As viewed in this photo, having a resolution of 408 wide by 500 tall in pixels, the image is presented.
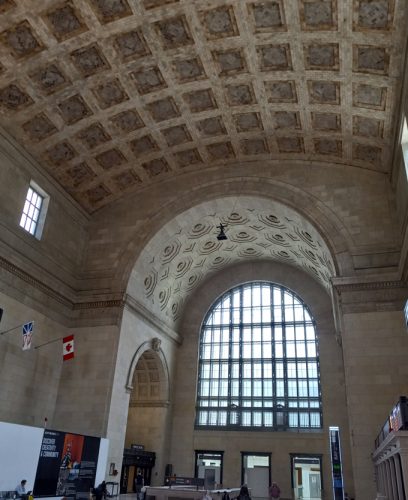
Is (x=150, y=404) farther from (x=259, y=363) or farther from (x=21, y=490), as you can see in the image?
(x=21, y=490)

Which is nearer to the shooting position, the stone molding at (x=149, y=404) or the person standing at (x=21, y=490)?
the person standing at (x=21, y=490)

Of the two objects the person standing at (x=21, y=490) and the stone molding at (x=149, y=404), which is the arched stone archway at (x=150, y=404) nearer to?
the stone molding at (x=149, y=404)

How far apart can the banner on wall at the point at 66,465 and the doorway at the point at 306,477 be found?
13.3m

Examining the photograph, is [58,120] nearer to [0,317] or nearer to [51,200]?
[51,200]

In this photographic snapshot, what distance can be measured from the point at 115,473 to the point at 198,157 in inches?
601

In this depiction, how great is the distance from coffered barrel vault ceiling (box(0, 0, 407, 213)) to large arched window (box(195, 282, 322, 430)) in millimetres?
11151

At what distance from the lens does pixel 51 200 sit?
70.4ft

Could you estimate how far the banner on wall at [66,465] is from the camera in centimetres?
1368

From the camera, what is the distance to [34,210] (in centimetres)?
2044

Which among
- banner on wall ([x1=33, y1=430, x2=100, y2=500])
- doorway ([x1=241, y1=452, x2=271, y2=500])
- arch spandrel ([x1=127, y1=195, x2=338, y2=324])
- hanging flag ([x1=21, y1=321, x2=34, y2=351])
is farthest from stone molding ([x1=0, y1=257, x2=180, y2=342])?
doorway ([x1=241, y1=452, x2=271, y2=500])

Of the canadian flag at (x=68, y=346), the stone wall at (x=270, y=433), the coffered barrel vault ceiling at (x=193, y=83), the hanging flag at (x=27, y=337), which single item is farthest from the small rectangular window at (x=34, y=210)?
the stone wall at (x=270, y=433)

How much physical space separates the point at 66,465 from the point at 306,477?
15.3 metres

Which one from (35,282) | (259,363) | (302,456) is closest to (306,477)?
(302,456)

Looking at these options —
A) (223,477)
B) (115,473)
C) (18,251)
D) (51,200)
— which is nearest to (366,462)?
(115,473)
